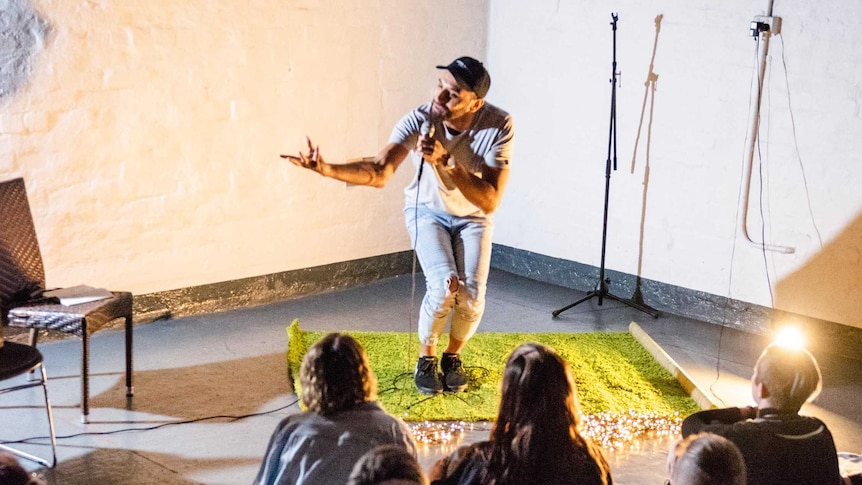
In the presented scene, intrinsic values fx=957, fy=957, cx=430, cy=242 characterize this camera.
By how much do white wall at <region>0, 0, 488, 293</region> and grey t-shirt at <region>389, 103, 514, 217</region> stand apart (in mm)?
1667

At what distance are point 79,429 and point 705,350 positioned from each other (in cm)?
344

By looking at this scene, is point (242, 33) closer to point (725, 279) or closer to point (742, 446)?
point (725, 279)

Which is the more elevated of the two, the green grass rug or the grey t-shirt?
the grey t-shirt

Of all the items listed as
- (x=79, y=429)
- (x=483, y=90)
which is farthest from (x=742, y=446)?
(x=79, y=429)

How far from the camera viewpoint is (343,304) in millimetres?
6184

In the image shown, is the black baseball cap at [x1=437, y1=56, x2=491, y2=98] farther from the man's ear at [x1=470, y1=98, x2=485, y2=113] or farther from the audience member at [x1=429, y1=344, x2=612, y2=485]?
the audience member at [x1=429, y1=344, x2=612, y2=485]

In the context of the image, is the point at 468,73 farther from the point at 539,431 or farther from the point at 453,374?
the point at 539,431

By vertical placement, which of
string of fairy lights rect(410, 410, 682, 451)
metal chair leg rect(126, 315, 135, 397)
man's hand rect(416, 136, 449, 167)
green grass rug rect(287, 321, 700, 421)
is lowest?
string of fairy lights rect(410, 410, 682, 451)

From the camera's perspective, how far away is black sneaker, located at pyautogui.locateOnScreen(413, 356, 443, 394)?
Result: 4.63 metres

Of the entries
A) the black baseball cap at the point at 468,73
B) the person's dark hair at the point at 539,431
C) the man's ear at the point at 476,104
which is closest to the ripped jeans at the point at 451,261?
the man's ear at the point at 476,104

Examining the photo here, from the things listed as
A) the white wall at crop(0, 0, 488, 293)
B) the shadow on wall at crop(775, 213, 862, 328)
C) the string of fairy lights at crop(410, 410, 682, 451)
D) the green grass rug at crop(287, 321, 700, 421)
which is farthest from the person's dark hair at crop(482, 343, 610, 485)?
the shadow on wall at crop(775, 213, 862, 328)

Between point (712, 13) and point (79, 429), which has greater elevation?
point (712, 13)

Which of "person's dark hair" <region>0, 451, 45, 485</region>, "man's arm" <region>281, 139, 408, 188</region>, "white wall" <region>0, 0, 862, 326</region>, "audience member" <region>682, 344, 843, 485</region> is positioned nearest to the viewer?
"person's dark hair" <region>0, 451, 45, 485</region>

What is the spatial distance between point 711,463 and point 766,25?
12.6 ft
